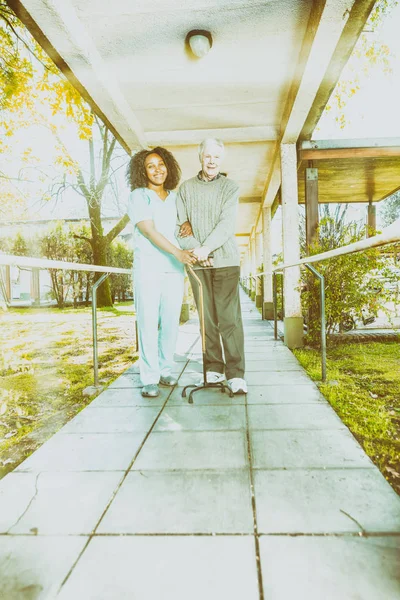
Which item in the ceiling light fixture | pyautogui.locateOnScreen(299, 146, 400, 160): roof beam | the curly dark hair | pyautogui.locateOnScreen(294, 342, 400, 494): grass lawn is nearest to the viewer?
pyautogui.locateOnScreen(294, 342, 400, 494): grass lawn

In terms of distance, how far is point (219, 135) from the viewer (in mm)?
5109

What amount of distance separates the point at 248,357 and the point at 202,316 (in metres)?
1.37

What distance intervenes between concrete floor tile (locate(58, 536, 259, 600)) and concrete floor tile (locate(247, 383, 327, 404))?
4.61ft

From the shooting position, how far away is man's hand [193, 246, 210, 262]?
2.51 m

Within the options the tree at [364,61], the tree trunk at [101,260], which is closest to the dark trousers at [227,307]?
the tree at [364,61]

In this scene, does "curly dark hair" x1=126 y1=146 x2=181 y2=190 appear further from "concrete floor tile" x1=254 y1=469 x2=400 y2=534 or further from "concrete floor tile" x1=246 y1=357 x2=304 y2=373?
"concrete floor tile" x1=254 y1=469 x2=400 y2=534

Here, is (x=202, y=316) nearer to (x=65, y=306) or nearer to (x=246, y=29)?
(x=246, y=29)

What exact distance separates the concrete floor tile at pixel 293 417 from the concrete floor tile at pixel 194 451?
220 millimetres

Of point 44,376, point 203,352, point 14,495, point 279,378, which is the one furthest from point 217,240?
point 44,376

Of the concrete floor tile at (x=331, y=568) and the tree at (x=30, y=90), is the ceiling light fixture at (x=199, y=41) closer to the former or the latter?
the tree at (x=30, y=90)

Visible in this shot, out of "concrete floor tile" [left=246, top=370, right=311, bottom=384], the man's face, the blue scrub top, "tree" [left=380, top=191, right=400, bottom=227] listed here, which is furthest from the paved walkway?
"tree" [left=380, top=191, right=400, bottom=227]

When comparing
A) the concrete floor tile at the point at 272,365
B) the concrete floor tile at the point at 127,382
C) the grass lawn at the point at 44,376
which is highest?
the concrete floor tile at the point at 272,365

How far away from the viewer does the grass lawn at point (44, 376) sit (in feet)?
7.75

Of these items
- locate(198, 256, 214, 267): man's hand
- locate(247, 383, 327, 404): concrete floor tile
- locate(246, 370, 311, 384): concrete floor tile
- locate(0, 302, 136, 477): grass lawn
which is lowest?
locate(0, 302, 136, 477): grass lawn
